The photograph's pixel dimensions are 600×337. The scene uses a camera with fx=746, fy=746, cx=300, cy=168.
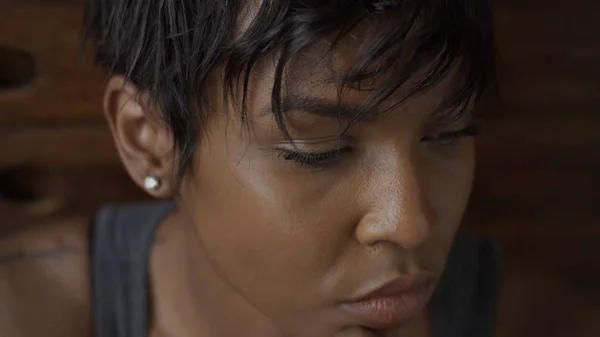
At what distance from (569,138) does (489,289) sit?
0.24 metres

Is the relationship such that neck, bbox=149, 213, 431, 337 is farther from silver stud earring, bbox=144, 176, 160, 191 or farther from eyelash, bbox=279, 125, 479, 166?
eyelash, bbox=279, 125, 479, 166

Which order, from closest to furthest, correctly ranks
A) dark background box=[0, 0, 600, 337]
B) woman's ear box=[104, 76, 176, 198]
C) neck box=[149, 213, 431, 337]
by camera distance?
woman's ear box=[104, 76, 176, 198], neck box=[149, 213, 431, 337], dark background box=[0, 0, 600, 337]

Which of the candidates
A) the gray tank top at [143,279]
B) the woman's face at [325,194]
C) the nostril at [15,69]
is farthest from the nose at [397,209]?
the nostril at [15,69]

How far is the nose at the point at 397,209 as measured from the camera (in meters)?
0.56

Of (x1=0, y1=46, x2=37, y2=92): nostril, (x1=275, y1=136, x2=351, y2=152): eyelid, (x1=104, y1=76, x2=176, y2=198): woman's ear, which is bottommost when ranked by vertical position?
(x1=0, y1=46, x2=37, y2=92): nostril

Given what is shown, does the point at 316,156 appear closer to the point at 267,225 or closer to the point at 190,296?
the point at 267,225

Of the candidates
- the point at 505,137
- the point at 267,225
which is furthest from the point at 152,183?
the point at 505,137

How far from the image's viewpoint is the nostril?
0.90 meters

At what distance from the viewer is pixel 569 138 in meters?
0.94

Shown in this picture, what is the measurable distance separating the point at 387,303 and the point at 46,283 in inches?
15.2

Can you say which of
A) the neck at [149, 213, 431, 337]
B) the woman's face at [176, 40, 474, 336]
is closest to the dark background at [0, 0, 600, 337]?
the neck at [149, 213, 431, 337]

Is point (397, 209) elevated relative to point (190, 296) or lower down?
elevated

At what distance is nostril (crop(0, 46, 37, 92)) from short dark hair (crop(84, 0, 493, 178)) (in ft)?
1.06

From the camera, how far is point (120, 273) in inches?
31.3
